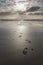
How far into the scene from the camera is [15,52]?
170cm

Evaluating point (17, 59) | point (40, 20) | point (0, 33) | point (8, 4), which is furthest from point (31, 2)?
point (17, 59)

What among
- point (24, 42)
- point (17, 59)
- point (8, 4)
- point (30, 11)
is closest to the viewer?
point (17, 59)

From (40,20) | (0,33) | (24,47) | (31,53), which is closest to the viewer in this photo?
(31,53)

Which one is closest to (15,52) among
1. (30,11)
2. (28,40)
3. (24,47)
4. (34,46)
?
(24,47)

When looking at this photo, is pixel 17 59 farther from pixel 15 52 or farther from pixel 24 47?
pixel 24 47

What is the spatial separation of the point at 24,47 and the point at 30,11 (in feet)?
7.38

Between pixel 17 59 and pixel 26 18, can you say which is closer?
pixel 17 59

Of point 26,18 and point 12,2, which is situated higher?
point 12,2

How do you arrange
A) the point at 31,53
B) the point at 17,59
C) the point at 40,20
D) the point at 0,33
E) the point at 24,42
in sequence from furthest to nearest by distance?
the point at 40,20, the point at 0,33, the point at 24,42, the point at 31,53, the point at 17,59

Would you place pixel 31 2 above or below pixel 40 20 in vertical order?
above

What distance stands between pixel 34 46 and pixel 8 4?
2623mm

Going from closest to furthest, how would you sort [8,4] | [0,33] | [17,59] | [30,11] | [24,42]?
1. [17,59]
2. [24,42]
3. [0,33]
4. [30,11]
5. [8,4]

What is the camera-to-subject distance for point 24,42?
198cm

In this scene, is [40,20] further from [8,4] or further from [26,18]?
[8,4]
